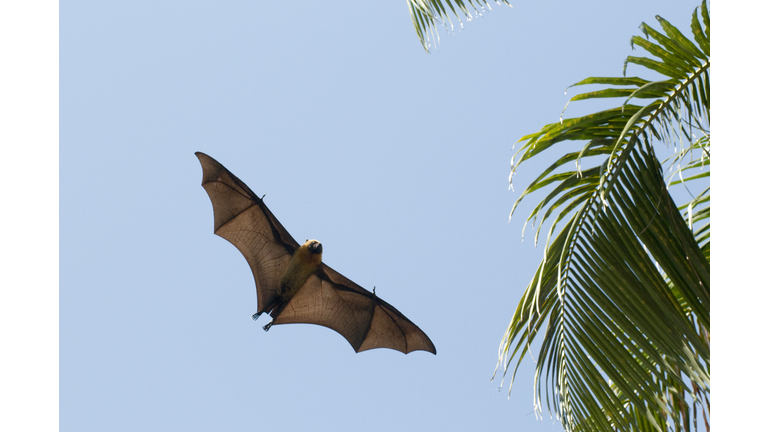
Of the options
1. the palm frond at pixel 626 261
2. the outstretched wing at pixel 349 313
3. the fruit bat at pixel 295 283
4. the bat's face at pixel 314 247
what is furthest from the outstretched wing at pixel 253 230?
the palm frond at pixel 626 261

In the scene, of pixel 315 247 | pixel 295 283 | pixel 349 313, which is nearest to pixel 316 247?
pixel 315 247

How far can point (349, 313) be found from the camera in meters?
Answer: 8.62

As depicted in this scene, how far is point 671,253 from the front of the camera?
323 centimetres

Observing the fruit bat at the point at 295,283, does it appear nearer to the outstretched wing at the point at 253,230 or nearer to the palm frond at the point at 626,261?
the outstretched wing at the point at 253,230

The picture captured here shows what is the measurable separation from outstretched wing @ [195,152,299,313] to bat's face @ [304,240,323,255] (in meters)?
0.22

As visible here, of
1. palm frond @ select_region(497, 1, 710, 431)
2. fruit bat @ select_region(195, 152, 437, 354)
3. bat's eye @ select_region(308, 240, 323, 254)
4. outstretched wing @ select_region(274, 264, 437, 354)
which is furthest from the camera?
outstretched wing @ select_region(274, 264, 437, 354)

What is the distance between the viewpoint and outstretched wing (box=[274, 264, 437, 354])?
837 cm

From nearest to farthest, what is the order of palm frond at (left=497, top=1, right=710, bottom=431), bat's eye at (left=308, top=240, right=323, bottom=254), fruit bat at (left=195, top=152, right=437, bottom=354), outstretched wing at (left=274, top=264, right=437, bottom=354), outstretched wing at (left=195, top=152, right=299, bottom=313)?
palm frond at (left=497, top=1, right=710, bottom=431), outstretched wing at (left=195, top=152, right=299, bottom=313), fruit bat at (left=195, top=152, right=437, bottom=354), bat's eye at (left=308, top=240, right=323, bottom=254), outstretched wing at (left=274, top=264, right=437, bottom=354)

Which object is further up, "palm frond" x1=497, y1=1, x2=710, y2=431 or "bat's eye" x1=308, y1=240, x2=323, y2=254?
"bat's eye" x1=308, y1=240, x2=323, y2=254

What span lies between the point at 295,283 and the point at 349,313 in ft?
3.33

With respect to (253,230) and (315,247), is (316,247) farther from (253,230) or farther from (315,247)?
(253,230)

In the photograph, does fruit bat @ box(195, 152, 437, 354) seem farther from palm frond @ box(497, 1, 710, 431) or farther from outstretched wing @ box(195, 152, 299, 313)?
palm frond @ box(497, 1, 710, 431)

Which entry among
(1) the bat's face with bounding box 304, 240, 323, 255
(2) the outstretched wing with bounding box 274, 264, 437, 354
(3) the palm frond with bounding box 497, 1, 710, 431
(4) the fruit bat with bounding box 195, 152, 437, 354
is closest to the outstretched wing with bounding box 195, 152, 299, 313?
(4) the fruit bat with bounding box 195, 152, 437, 354
